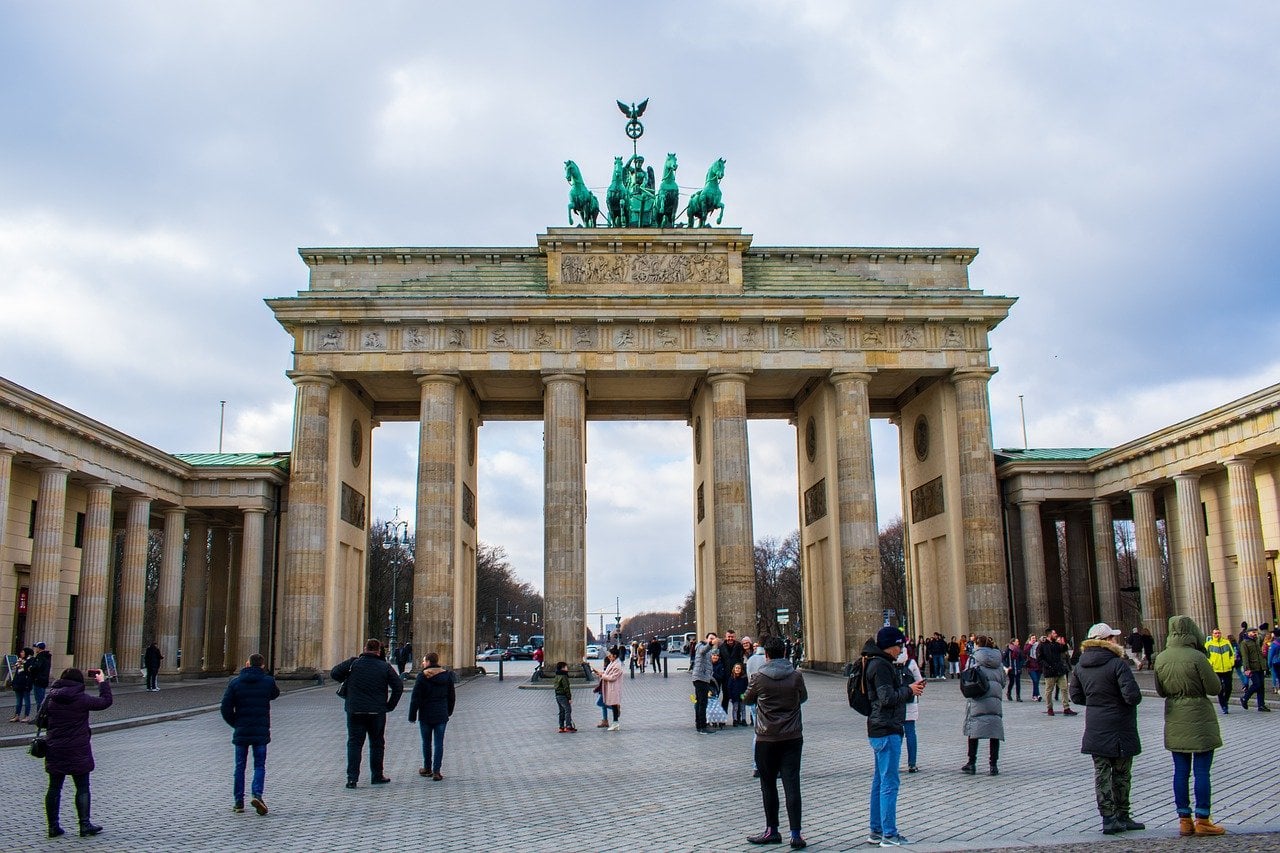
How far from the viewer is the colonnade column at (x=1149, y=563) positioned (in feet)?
132

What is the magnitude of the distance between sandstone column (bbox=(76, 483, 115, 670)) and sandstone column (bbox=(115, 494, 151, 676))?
2282 millimetres

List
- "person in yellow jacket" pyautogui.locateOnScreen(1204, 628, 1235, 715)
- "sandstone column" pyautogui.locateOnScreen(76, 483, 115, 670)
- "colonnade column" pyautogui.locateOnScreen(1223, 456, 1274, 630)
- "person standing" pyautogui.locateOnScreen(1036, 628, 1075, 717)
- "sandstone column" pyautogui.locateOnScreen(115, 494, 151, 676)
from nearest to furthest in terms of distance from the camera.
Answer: "person in yellow jacket" pyautogui.locateOnScreen(1204, 628, 1235, 715) < "person standing" pyautogui.locateOnScreen(1036, 628, 1075, 717) < "colonnade column" pyautogui.locateOnScreen(1223, 456, 1274, 630) < "sandstone column" pyautogui.locateOnScreen(76, 483, 115, 670) < "sandstone column" pyautogui.locateOnScreen(115, 494, 151, 676)

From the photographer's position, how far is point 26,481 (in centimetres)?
3444

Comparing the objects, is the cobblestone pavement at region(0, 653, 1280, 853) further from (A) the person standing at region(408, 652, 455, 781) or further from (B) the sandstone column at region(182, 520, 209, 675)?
(B) the sandstone column at region(182, 520, 209, 675)

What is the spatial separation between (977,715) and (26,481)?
31.6 m

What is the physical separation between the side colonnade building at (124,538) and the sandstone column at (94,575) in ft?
0.11

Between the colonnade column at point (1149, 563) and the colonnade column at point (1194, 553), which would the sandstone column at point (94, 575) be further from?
the colonnade column at point (1149, 563)

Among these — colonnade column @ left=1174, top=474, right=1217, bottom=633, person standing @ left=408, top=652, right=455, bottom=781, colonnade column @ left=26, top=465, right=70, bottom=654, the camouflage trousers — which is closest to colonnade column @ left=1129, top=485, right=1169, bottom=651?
colonnade column @ left=1174, top=474, right=1217, bottom=633

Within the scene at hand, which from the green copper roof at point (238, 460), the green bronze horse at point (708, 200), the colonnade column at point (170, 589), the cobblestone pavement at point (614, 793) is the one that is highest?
Result: the green bronze horse at point (708, 200)

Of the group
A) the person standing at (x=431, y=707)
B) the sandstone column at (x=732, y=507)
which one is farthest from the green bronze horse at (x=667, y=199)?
the person standing at (x=431, y=707)

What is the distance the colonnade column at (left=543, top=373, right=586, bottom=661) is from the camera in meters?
39.3

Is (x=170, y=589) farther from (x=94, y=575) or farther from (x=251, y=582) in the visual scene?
(x=94, y=575)

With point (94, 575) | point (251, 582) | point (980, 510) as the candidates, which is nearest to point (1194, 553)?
point (980, 510)

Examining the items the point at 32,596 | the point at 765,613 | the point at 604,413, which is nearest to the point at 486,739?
the point at 32,596
